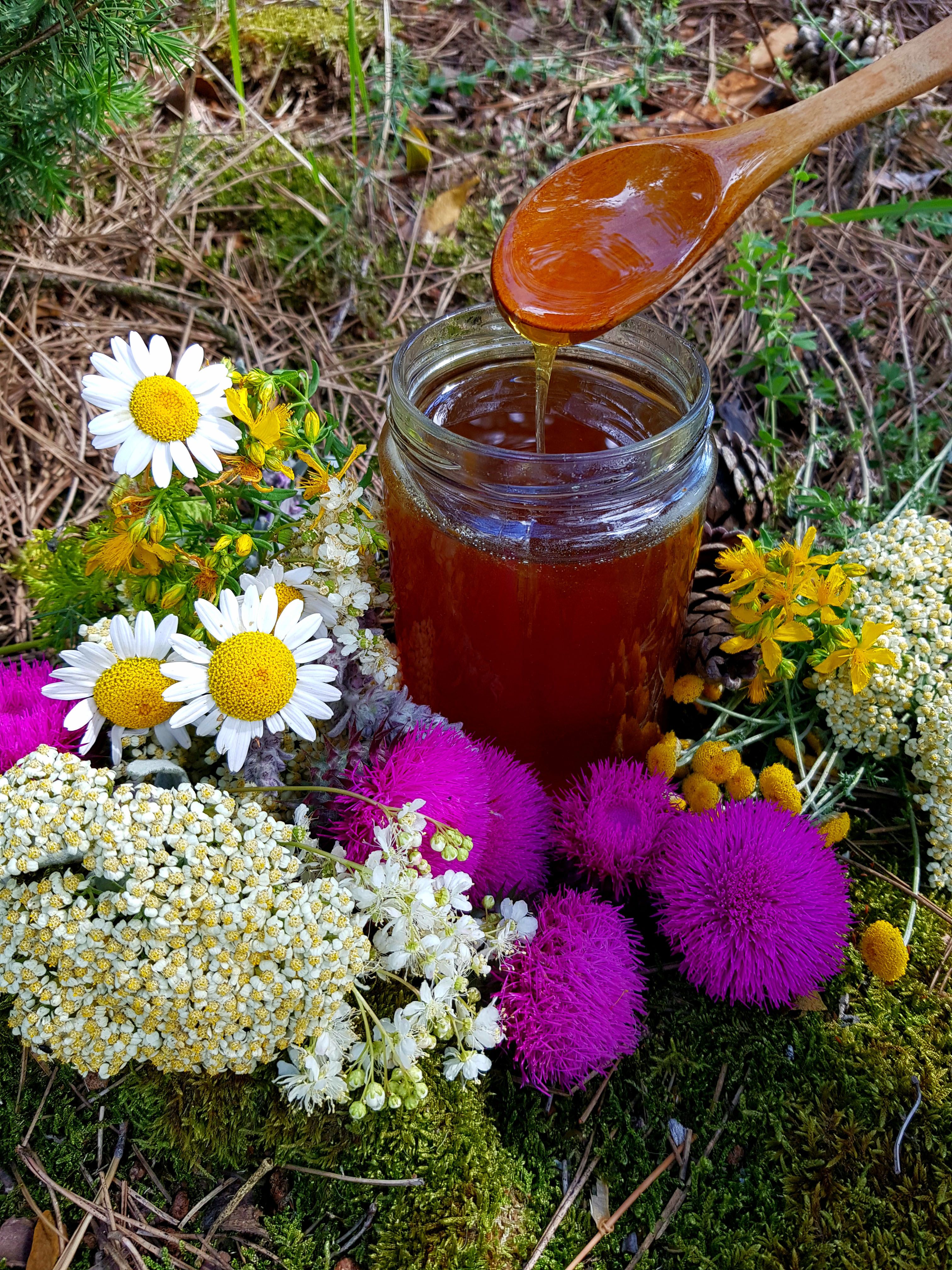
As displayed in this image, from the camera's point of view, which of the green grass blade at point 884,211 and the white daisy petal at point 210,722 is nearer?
the white daisy petal at point 210,722

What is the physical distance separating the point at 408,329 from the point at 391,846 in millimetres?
1118

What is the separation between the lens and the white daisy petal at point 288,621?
99 cm

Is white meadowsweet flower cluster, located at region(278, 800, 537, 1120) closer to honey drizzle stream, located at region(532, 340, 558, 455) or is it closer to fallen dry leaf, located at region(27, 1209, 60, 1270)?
fallen dry leaf, located at region(27, 1209, 60, 1270)

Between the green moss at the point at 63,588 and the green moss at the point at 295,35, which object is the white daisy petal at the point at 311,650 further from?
the green moss at the point at 295,35

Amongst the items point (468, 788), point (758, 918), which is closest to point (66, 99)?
point (468, 788)

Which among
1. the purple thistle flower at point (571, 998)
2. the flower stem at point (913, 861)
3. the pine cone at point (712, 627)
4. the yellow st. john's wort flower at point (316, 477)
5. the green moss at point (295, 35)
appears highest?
the green moss at point (295, 35)

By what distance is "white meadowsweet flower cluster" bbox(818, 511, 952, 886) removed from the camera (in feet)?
3.96

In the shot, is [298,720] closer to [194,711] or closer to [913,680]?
[194,711]

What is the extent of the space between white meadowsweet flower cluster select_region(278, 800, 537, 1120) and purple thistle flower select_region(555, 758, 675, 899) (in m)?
0.23

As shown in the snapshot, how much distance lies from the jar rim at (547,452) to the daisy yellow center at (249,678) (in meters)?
0.29

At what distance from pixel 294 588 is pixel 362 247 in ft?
3.22

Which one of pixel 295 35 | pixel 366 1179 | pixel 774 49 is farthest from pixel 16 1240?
pixel 774 49

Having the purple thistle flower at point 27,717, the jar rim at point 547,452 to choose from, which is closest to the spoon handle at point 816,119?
the jar rim at point 547,452

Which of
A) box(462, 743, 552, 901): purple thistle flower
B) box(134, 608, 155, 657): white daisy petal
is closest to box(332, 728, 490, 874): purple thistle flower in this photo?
box(462, 743, 552, 901): purple thistle flower
